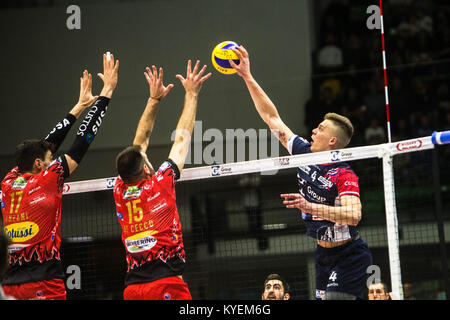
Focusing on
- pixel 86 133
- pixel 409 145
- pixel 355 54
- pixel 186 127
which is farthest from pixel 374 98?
pixel 86 133

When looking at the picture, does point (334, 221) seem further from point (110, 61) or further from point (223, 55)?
point (110, 61)

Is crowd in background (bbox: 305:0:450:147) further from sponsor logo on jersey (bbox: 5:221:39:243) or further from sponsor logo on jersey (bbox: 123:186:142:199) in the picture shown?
sponsor logo on jersey (bbox: 5:221:39:243)

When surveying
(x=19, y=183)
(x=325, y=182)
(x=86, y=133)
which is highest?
(x=86, y=133)

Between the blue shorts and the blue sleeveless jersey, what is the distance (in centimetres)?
12

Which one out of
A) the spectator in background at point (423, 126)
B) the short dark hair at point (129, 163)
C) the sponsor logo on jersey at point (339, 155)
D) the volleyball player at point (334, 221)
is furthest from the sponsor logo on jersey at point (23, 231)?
the spectator in background at point (423, 126)

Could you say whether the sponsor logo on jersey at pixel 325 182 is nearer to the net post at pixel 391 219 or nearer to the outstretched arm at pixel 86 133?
the net post at pixel 391 219

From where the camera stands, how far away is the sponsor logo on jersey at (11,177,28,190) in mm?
5672

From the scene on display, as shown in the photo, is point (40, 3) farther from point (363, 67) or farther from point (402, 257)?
point (402, 257)

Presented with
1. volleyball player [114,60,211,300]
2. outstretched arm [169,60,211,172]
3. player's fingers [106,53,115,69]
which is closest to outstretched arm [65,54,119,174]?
player's fingers [106,53,115,69]

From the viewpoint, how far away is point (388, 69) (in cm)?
1412

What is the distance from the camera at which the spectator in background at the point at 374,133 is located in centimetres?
1336

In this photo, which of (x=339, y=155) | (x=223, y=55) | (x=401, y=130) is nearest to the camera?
(x=339, y=155)

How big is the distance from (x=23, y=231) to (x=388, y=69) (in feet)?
34.2

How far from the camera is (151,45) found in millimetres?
14578
